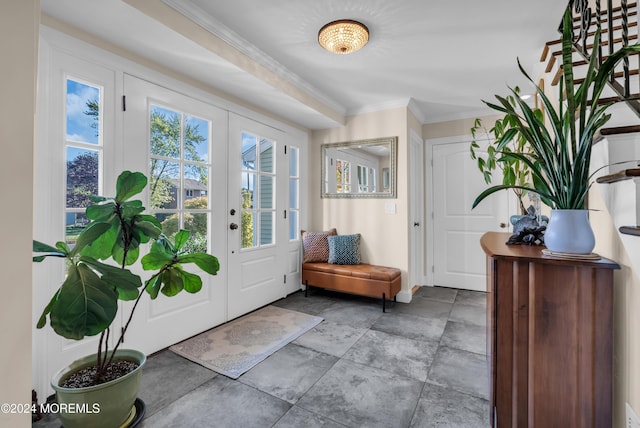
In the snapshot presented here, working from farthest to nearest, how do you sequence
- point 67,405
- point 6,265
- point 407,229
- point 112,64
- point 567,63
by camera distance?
point 407,229 → point 112,64 → point 67,405 → point 567,63 → point 6,265

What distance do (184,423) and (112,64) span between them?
2.26 m

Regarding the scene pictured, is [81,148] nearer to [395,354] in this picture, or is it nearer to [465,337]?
[395,354]

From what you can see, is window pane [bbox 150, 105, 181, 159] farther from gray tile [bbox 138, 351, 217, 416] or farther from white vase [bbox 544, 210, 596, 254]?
white vase [bbox 544, 210, 596, 254]

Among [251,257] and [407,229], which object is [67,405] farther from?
[407,229]

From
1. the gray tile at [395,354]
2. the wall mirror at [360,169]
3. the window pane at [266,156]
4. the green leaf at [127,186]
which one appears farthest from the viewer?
the wall mirror at [360,169]

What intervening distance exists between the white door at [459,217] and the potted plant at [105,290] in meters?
3.43

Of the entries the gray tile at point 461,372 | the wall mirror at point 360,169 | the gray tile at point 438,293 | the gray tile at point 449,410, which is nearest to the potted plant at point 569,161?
the gray tile at point 449,410

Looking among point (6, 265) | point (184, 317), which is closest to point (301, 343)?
point (184, 317)

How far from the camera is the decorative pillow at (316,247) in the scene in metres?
3.68

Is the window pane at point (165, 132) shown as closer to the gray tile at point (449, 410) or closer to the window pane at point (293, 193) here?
Answer: the window pane at point (293, 193)

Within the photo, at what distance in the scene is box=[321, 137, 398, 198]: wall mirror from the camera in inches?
139

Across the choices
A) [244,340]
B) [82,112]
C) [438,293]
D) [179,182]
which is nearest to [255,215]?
[179,182]

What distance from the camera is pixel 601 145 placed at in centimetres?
116

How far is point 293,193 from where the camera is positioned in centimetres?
378
